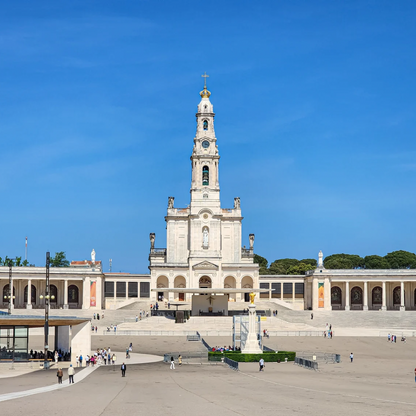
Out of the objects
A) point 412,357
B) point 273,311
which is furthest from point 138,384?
point 273,311

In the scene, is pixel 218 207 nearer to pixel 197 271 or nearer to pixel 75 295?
pixel 197 271

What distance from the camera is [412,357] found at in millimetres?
63406

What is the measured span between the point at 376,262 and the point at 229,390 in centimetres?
12687

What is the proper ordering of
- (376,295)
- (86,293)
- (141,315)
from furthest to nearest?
1. (376,295)
2. (86,293)
3. (141,315)

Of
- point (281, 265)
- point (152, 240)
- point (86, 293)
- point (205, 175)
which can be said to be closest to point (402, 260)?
point (281, 265)

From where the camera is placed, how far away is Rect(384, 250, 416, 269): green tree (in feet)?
510

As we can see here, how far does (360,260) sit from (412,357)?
109 meters

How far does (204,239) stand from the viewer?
397 ft

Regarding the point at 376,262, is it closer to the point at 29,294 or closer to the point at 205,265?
the point at 205,265

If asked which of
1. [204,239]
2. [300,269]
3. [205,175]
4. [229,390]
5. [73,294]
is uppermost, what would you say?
[205,175]

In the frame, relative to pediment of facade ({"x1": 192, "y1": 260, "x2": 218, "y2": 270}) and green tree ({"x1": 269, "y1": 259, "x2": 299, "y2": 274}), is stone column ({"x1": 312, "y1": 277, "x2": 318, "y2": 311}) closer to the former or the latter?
pediment of facade ({"x1": 192, "y1": 260, "x2": 218, "y2": 270})

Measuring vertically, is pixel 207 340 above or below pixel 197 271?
below

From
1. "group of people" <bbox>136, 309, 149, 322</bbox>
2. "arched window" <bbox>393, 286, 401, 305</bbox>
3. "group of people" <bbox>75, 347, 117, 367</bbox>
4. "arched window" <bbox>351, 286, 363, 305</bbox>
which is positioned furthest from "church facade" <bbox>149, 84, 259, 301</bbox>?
"group of people" <bbox>75, 347, 117, 367</bbox>

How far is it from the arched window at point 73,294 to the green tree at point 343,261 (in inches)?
2412
